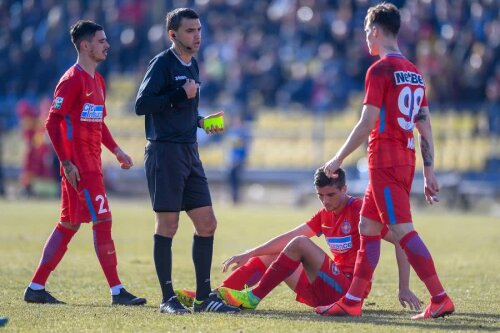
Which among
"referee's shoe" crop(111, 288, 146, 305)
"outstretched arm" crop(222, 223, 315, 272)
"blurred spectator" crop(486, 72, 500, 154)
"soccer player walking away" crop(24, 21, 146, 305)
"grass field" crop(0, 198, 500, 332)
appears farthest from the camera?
"blurred spectator" crop(486, 72, 500, 154)

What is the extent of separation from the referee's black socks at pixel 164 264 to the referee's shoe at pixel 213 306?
0.23 meters

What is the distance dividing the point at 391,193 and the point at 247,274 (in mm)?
1568

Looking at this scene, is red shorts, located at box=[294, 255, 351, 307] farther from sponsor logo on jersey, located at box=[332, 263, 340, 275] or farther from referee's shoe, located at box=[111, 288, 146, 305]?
referee's shoe, located at box=[111, 288, 146, 305]

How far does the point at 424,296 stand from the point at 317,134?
54.9 feet

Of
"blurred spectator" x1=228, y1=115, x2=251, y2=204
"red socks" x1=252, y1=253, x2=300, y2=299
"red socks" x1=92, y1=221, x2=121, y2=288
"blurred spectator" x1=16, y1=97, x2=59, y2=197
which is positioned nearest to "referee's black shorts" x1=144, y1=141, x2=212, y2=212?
"red socks" x1=252, y1=253, x2=300, y2=299

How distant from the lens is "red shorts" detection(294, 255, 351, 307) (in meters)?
8.15

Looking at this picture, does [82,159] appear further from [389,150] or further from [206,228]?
[389,150]

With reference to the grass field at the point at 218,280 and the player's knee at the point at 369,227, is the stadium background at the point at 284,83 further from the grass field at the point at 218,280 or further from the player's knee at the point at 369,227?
the player's knee at the point at 369,227

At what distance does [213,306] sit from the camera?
320 inches

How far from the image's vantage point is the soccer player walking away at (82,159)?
8.79 m

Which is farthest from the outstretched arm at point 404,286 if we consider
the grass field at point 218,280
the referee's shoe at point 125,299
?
the referee's shoe at point 125,299

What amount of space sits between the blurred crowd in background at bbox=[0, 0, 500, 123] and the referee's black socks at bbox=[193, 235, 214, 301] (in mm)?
16807

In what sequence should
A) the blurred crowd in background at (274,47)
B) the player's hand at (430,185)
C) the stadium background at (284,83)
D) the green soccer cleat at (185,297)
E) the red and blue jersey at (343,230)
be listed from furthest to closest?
the blurred crowd in background at (274,47) → the stadium background at (284,83) → the green soccer cleat at (185,297) → the red and blue jersey at (343,230) → the player's hand at (430,185)

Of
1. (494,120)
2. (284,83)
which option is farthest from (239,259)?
(284,83)
